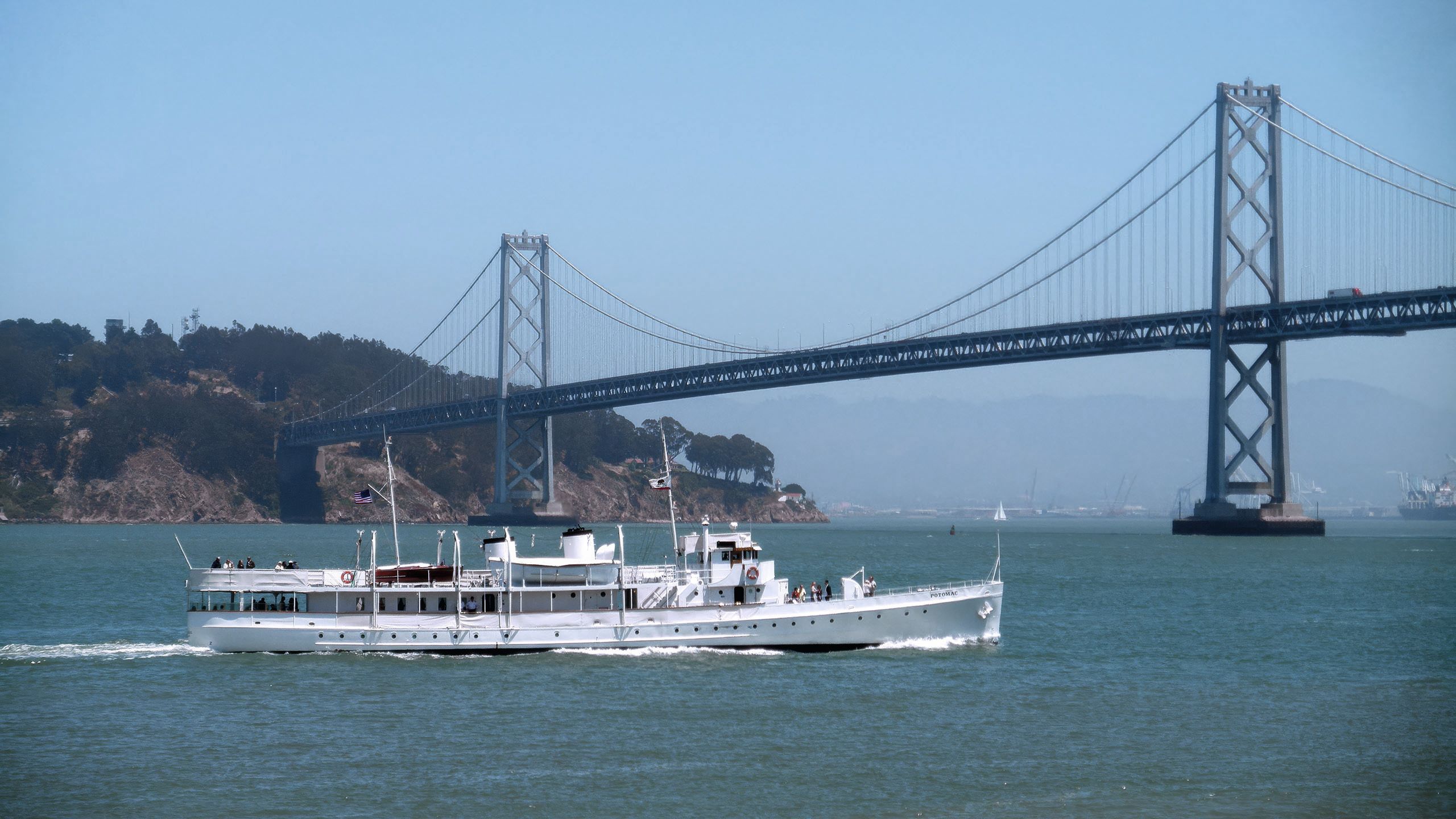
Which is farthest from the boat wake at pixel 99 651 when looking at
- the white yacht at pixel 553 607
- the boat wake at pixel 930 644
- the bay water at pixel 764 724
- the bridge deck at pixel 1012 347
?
the bridge deck at pixel 1012 347

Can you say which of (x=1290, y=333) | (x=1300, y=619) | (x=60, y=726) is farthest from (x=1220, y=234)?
(x=60, y=726)

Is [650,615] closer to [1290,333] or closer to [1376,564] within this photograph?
[1376,564]

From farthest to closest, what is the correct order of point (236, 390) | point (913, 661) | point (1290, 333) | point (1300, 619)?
point (236, 390), point (1290, 333), point (1300, 619), point (913, 661)

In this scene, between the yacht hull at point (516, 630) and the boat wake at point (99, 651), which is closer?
the boat wake at point (99, 651)

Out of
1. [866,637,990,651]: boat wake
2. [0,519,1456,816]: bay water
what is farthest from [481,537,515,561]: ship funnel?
[866,637,990,651]: boat wake

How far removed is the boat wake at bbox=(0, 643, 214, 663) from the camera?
1614 inches

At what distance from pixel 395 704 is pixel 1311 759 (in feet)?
61.3

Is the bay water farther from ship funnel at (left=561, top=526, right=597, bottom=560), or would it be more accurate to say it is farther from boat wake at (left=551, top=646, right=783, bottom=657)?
ship funnel at (left=561, top=526, right=597, bottom=560)

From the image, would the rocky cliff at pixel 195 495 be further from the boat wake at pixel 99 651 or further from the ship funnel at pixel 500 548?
the ship funnel at pixel 500 548

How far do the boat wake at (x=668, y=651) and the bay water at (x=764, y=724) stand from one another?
0.49 ft

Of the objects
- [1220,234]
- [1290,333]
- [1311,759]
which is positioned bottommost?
[1311,759]

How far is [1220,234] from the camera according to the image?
110m

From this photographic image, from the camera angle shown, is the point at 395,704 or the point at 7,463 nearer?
the point at 395,704

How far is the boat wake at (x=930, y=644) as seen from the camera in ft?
141
